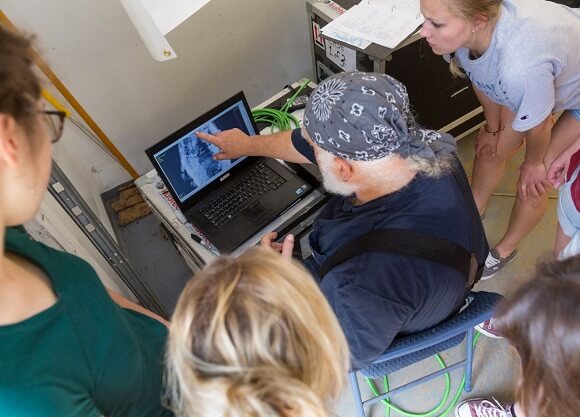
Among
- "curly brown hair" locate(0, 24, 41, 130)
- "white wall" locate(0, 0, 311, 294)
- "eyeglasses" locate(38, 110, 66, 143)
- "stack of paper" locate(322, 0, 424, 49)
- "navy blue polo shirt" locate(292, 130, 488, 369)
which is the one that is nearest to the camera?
"curly brown hair" locate(0, 24, 41, 130)

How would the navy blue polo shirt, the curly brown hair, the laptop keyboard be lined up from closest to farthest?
the curly brown hair → the navy blue polo shirt → the laptop keyboard

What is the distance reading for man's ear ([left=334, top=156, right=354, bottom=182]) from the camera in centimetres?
108

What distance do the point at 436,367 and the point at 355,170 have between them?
1002 millimetres

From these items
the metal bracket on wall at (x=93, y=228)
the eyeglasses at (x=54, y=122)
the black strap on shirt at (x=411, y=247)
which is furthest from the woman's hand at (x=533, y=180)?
the eyeglasses at (x=54, y=122)

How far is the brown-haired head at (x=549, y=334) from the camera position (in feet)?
2.22

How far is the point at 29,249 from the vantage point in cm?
75

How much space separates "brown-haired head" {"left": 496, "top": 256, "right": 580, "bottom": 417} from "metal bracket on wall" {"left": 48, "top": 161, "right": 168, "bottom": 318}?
0.98 meters

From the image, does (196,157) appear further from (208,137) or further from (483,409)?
(483,409)

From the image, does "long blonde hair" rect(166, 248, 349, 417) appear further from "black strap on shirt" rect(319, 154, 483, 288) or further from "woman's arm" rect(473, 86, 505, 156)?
"woman's arm" rect(473, 86, 505, 156)

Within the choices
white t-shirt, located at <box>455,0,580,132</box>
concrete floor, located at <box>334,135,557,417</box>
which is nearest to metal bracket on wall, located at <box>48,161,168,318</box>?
concrete floor, located at <box>334,135,557,417</box>

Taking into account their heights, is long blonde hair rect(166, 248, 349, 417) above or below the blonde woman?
above

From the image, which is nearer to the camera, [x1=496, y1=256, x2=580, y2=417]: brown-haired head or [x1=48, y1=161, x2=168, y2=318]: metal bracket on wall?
[x1=496, y1=256, x2=580, y2=417]: brown-haired head

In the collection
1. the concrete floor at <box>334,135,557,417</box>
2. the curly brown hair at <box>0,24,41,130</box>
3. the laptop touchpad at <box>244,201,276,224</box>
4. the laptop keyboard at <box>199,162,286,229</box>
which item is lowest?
the concrete floor at <box>334,135,557,417</box>

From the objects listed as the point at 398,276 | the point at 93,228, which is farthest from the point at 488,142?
the point at 93,228
